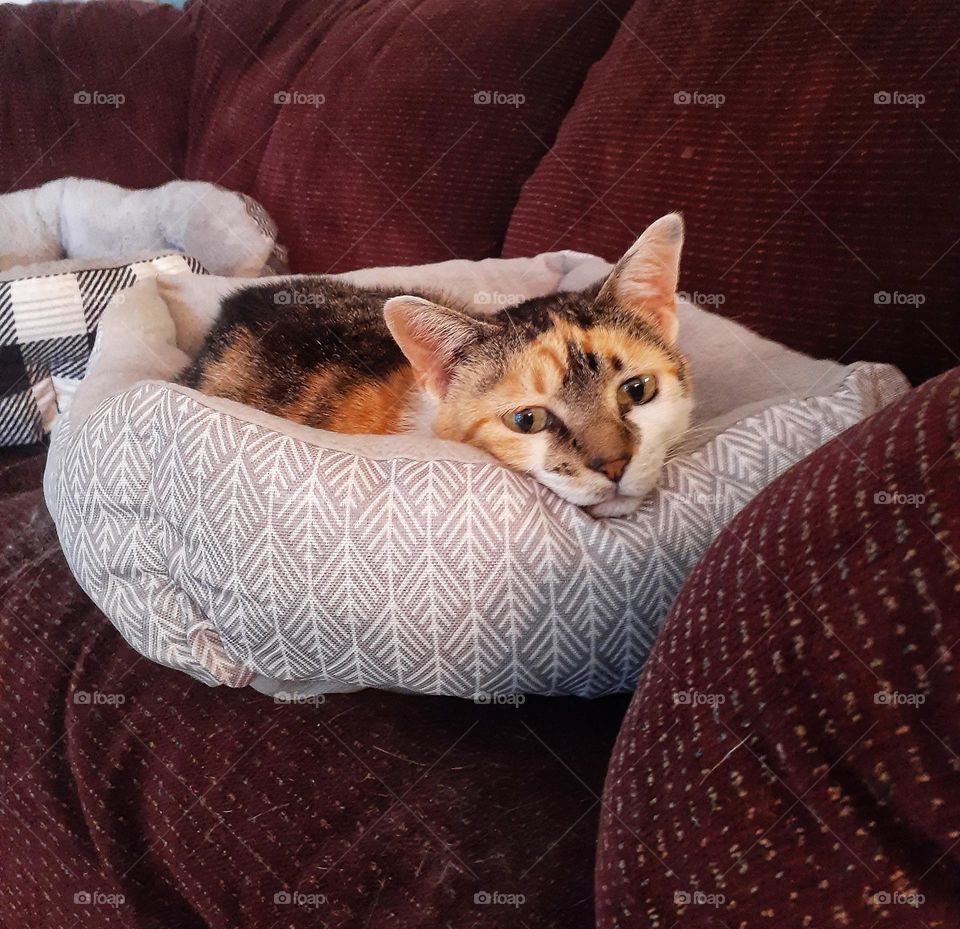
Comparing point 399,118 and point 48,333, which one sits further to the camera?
point 399,118

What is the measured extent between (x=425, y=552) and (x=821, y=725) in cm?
36

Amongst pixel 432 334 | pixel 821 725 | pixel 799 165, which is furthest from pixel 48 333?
pixel 821 725

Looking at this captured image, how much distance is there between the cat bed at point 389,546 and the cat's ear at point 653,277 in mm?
209

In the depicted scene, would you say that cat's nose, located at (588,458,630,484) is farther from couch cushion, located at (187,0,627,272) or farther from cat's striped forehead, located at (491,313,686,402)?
couch cushion, located at (187,0,627,272)

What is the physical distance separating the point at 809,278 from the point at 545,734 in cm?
70

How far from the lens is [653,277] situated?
3.08 feet

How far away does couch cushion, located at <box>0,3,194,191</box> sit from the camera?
189 cm

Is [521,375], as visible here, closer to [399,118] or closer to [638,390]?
[638,390]

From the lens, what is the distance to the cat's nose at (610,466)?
794 millimetres

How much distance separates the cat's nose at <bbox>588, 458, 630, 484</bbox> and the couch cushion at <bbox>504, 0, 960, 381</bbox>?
1.32 feet

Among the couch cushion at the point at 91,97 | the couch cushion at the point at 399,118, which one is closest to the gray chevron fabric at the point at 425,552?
the couch cushion at the point at 399,118

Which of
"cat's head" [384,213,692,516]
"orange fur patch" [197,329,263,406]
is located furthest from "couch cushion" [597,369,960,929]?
"orange fur patch" [197,329,263,406]

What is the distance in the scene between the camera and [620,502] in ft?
2.53

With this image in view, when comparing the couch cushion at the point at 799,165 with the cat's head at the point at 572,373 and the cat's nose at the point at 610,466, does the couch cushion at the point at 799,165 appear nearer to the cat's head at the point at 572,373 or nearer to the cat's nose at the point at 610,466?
the cat's head at the point at 572,373
